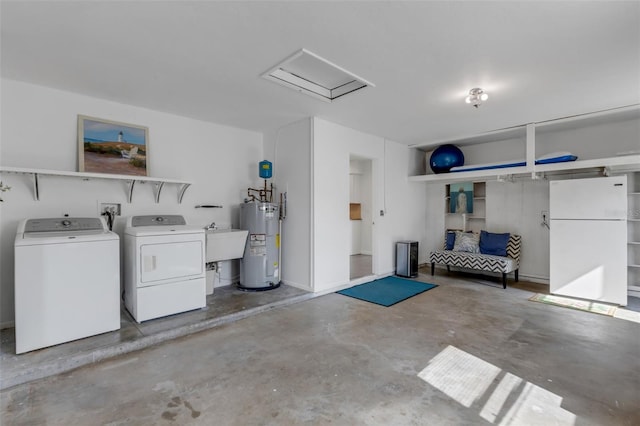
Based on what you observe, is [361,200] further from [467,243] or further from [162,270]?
[162,270]

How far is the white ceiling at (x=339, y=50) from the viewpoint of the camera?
6.57 feet

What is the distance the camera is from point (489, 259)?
4969 millimetres

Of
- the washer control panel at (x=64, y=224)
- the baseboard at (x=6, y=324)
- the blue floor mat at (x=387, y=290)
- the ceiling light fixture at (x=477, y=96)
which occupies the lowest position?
the blue floor mat at (x=387, y=290)

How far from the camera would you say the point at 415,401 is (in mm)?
2004

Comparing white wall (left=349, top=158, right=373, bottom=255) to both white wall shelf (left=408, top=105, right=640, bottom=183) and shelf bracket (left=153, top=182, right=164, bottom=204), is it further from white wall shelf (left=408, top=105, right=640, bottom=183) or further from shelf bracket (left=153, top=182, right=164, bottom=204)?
shelf bracket (left=153, top=182, right=164, bottom=204)

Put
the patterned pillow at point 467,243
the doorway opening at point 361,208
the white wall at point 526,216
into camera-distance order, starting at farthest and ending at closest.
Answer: the doorway opening at point 361,208 < the patterned pillow at point 467,243 < the white wall at point 526,216

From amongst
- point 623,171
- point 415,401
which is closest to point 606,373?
point 415,401

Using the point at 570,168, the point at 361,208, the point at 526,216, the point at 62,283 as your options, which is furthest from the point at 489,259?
the point at 62,283

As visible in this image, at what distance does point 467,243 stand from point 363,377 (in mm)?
4180

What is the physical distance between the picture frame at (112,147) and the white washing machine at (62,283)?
826 millimetres

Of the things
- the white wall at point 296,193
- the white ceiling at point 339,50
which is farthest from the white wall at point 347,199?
the white ceiling at point 339,50

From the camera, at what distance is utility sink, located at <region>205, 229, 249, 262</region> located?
3.99m

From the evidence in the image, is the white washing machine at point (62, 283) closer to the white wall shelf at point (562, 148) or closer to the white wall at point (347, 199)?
the white wall at point (347, 199)

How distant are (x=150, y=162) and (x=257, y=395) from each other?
131 inches
